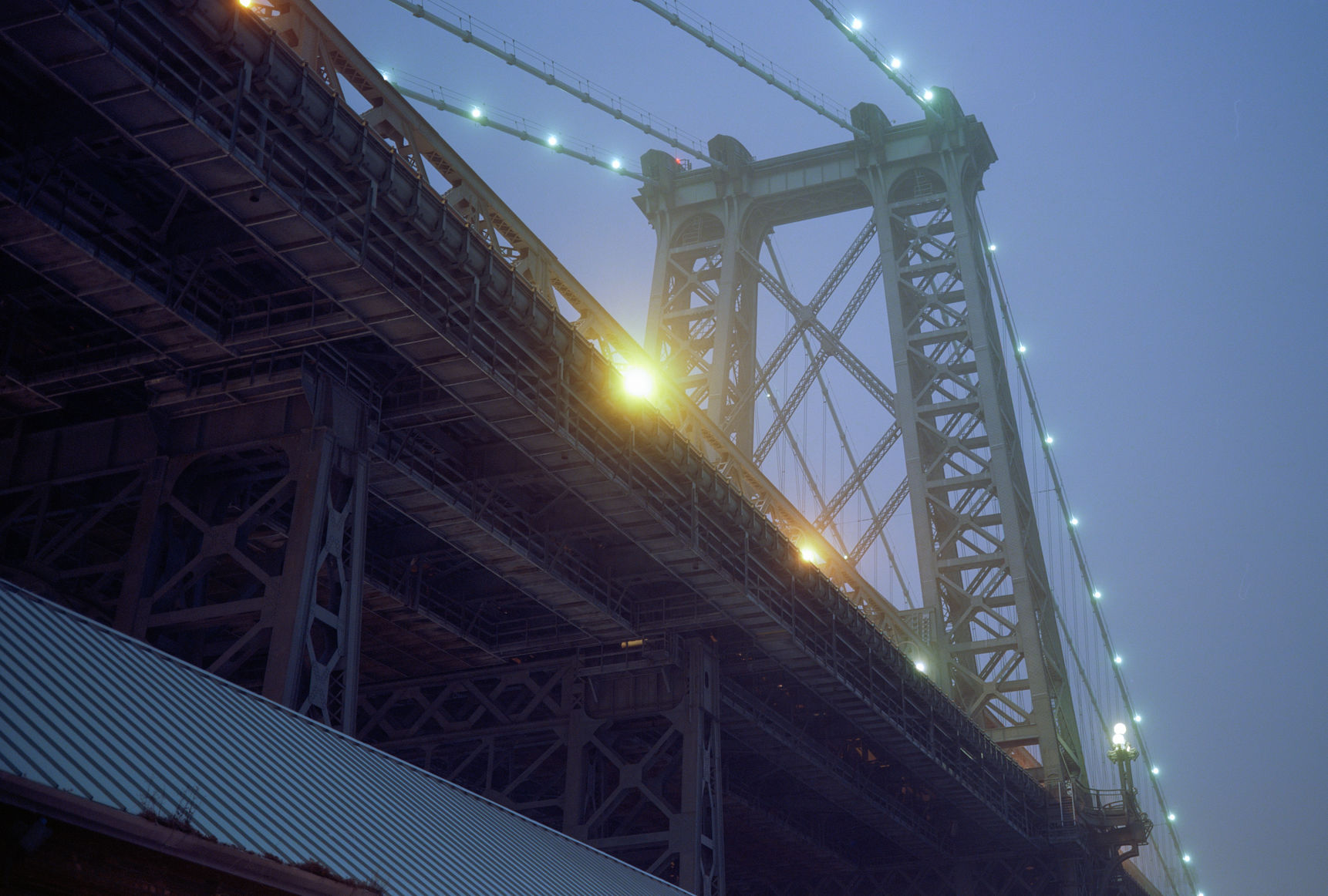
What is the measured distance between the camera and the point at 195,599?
69.4 feet

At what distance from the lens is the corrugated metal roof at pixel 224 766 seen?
12.0m

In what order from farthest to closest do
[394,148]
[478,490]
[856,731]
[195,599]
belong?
[856,731] < [478,490] < [195,599] < [394,148]

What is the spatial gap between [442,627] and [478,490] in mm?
5491

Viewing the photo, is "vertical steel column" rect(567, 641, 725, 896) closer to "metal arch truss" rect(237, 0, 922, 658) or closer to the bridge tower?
"metal arch truss" rect(237, 0, 922, 658)

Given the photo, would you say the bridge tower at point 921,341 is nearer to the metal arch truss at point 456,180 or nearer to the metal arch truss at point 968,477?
the metal arch truss at point 968,477

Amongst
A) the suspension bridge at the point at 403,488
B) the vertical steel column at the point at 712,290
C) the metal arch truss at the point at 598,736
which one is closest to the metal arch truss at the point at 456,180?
the suspension bridge at the point at 403,488

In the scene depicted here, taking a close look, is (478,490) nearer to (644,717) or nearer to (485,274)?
(485,274)

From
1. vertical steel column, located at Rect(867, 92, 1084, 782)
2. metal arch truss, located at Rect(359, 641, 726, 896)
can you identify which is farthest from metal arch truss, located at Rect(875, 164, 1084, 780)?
metal arch truss, located at Rect(359, 641, 726, 896)

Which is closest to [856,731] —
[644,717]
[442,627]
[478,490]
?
[644,717]

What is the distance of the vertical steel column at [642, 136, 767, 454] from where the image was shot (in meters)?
55.5

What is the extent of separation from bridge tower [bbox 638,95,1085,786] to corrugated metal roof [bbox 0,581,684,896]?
118 ft

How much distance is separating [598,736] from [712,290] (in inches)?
1178

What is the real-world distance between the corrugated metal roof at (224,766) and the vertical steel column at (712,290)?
36179mm

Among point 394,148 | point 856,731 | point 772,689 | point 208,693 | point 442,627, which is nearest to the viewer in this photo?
point 208,693
